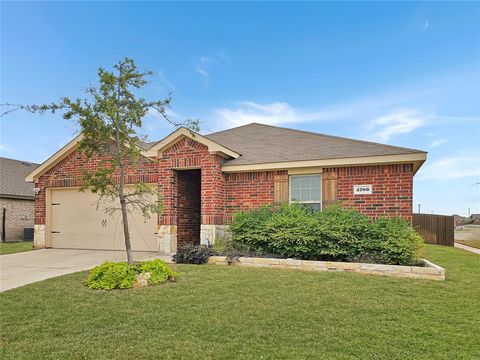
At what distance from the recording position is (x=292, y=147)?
38.3 feet

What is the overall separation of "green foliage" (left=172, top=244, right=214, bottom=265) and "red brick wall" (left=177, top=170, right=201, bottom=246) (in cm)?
247

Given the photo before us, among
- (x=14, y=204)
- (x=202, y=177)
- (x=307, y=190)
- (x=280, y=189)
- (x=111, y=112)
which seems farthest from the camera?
(x=14, y=204)

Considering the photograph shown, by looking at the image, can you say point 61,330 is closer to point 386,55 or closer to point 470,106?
point 386,55

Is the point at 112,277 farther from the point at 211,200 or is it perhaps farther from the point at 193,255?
the point at 211,200

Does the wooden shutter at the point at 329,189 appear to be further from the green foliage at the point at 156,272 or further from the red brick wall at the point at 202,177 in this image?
the green foliage at the point at 156,272

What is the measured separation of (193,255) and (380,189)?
5586 mm

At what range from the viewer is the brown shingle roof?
396 inches

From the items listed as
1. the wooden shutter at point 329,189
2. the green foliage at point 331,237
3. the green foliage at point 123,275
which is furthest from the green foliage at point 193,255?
the wooden shutter at point 329,189

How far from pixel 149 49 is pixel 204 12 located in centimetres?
264

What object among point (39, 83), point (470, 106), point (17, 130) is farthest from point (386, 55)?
point (17, 130)

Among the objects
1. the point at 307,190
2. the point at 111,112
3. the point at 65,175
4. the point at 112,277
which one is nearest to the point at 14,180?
the point at 65,175

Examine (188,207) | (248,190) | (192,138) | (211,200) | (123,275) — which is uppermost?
(192,138)

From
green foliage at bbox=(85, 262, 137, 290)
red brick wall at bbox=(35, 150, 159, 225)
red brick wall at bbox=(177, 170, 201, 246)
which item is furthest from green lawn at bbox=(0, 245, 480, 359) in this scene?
red brick wall at bbox=(35, 150, 159, 225)

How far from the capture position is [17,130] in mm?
12406
